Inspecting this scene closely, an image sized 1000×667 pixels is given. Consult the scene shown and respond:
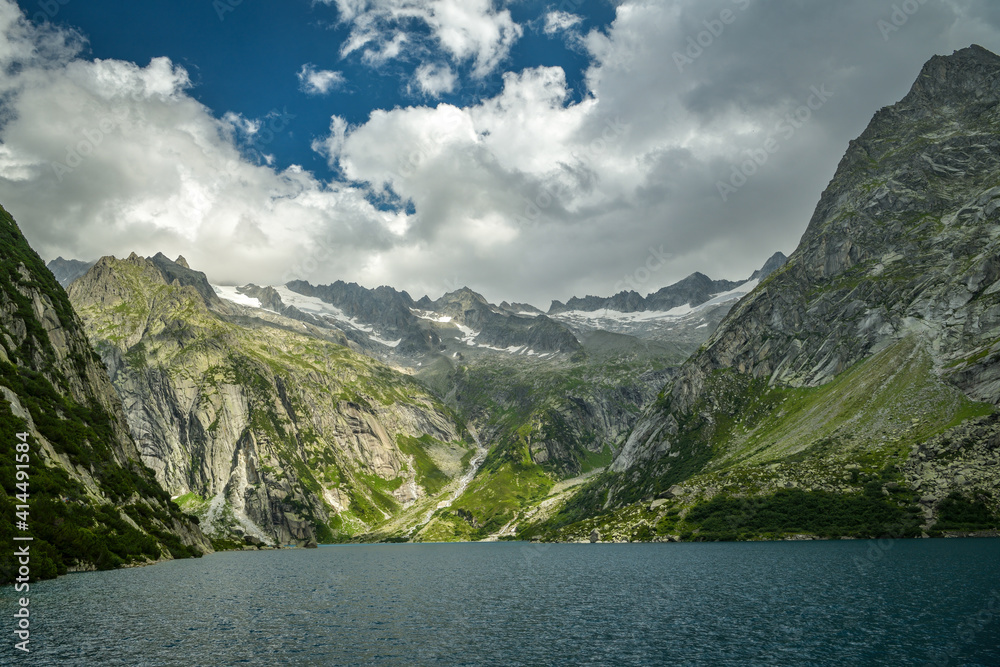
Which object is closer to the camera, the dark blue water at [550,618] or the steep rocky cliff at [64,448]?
the dark blue water at [550,618]

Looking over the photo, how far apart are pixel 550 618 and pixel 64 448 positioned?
344 ft

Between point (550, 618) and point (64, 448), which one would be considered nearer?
point (550, 618)

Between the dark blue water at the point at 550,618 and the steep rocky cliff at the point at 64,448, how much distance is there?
871 centimetres

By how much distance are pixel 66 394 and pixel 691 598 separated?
145 m

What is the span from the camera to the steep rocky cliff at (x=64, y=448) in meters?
84.4

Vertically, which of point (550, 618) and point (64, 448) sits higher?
point (64, 448)

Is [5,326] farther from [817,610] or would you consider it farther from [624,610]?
[817,610]

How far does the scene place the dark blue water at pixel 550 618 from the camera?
41719mm

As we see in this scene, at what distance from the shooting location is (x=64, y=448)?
106000mm

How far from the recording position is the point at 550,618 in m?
58.5

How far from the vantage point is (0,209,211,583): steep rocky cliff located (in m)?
84.4

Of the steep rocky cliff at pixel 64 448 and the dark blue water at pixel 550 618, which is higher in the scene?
the steep rocky cliff at pixel 64 448

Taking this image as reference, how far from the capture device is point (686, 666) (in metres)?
39.0

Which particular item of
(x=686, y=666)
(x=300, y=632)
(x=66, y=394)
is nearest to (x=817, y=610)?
(x=686, y=666)
